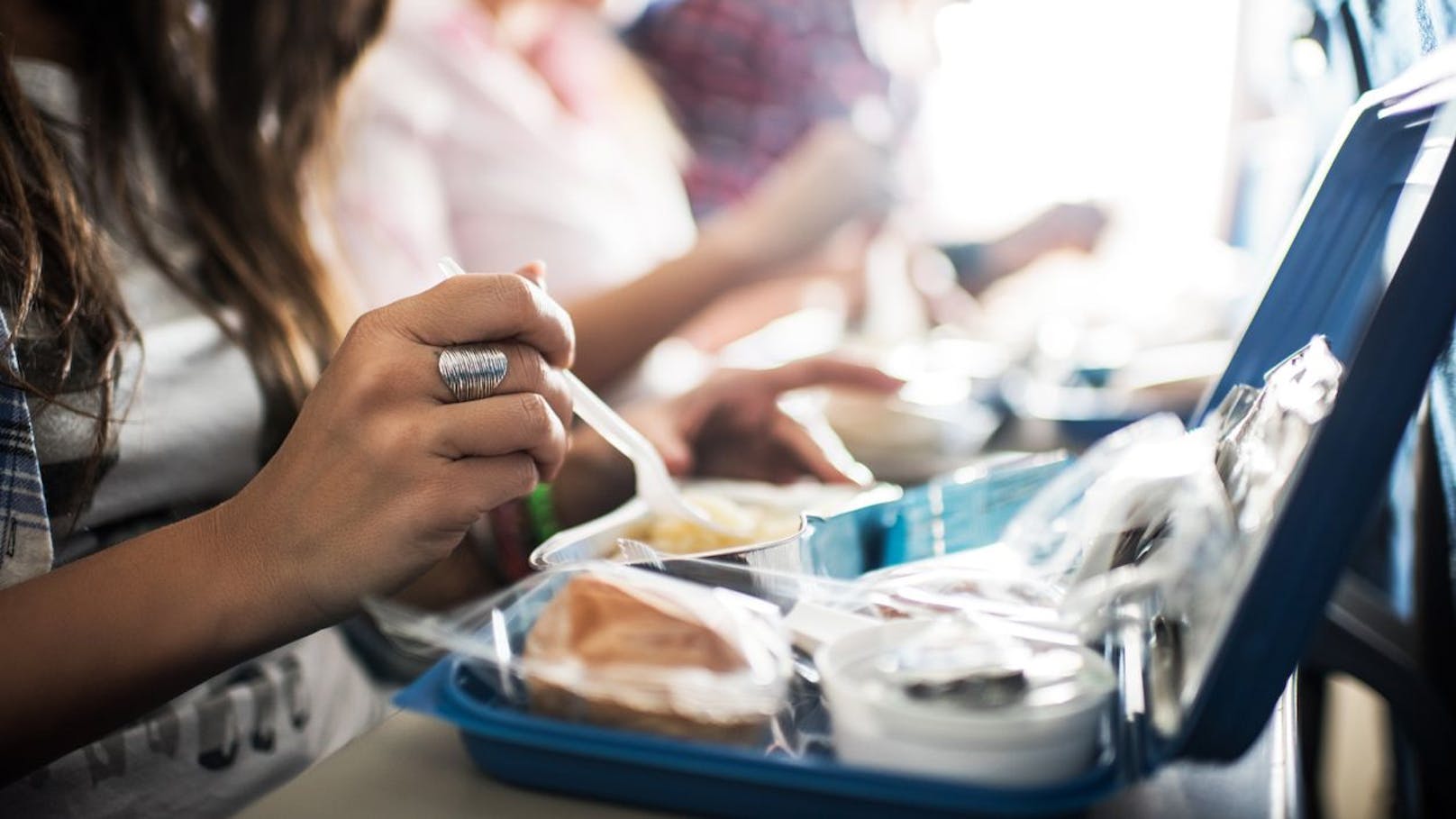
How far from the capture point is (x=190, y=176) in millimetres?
843

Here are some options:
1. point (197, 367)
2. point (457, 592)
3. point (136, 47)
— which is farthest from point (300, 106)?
point (457, 592)

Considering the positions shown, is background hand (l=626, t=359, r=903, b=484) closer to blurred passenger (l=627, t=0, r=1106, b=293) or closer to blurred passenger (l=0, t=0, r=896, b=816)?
blurred passenger (l=0, t=0, r=896, b=816)

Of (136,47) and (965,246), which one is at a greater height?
(136,47)

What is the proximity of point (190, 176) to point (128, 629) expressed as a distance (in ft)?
1.71

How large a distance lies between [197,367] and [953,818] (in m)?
0.62

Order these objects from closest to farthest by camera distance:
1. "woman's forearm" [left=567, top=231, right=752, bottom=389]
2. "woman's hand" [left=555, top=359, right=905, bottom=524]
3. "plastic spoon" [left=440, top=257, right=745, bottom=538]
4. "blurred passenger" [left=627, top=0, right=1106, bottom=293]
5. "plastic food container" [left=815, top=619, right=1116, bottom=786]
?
1. "plastic food container" [left=815, top=619, right=1116, bottom=786]
2. "plastic spoon" [left=440, top=257, right=745, bottom=538]
3. "woman's hand" [left=555, top=359, right=905, bottom=524]
4. "woman's forearm" [left=567, top=231, right=752, bottom=389]
5. "blurred passenger" [left=627, top=0, right=1106, bottom=293]

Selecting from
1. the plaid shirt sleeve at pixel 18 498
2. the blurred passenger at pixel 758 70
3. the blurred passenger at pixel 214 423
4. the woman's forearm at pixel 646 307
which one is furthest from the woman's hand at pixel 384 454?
the blurred passenger at pixel 758 70

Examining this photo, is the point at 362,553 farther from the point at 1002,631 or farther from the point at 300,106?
the point at 300,106

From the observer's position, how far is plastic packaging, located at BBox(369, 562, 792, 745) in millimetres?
395

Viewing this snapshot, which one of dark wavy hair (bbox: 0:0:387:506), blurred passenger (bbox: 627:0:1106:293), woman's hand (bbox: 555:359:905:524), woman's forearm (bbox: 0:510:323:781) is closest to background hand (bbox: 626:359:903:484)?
woman's hand (bbox: 555:359:905:524)

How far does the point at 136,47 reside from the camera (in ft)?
2.67

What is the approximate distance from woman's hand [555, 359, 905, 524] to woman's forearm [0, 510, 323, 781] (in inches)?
14.1

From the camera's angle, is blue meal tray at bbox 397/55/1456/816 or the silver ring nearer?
blue meal tray at bbox 397/55/1456/816

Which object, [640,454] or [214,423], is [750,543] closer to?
[640,454]
